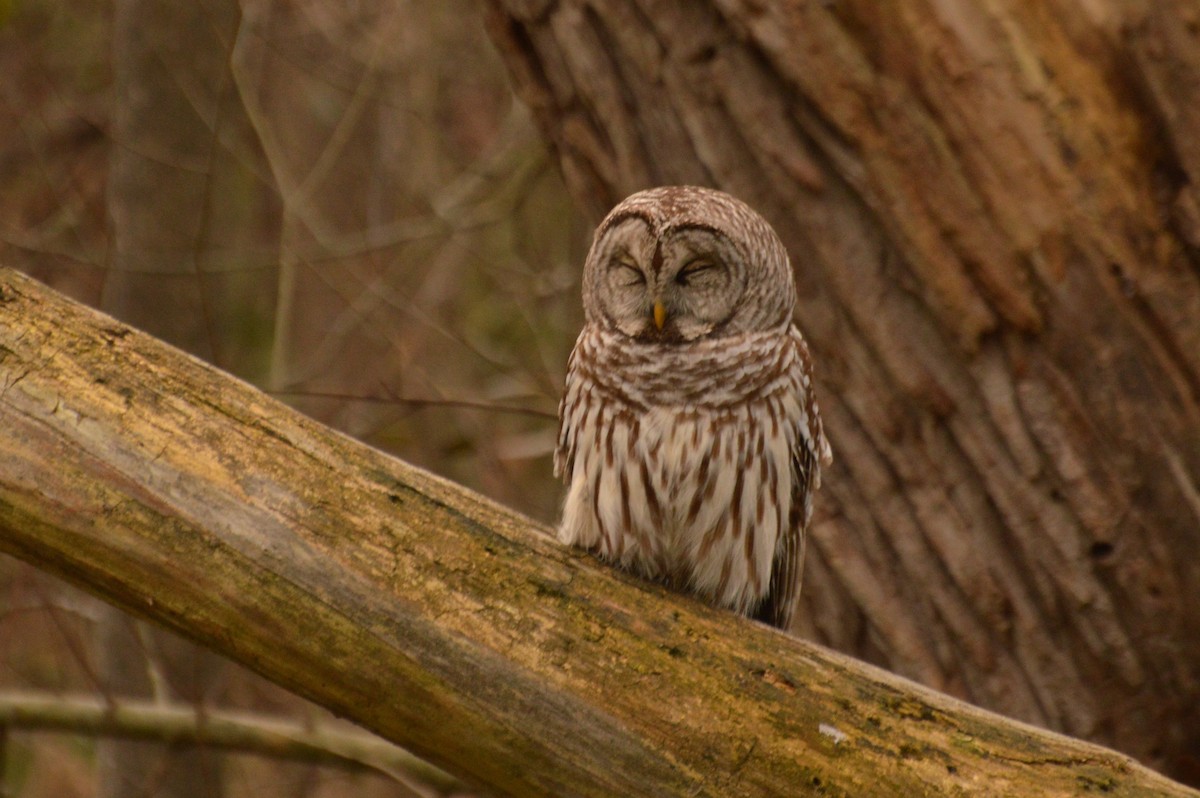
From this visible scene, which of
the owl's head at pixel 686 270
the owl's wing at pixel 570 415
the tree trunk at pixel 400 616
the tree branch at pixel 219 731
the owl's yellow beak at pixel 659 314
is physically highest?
the owl's head at pixel 686 270

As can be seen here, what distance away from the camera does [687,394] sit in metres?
3.74

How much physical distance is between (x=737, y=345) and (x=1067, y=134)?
1.53m

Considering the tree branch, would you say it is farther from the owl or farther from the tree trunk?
the tree trunk

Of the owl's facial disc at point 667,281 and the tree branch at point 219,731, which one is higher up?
the owl's facial disc at point 667,281

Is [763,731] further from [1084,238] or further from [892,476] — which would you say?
[1084,238]

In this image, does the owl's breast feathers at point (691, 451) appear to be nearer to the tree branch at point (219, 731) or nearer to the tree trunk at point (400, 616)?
the tree trunk at point (400, 616)

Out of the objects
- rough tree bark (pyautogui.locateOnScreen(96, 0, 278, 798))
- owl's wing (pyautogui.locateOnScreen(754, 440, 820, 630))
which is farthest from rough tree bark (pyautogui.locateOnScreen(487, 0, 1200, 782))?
rough tree bark (pyautogui.locateOnScreen(96, 0, 278, 798))

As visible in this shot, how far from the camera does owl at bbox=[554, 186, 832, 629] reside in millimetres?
3684

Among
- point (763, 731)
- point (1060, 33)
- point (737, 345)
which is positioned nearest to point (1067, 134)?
point (1060, 33)

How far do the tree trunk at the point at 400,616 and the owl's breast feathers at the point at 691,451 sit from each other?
0.59m

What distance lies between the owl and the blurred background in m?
1.38

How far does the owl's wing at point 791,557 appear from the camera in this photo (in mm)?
4027

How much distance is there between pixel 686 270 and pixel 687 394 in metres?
0.37

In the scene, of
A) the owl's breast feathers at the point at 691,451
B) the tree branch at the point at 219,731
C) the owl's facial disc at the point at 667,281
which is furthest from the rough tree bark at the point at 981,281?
the tree branch at the point at 219,731
